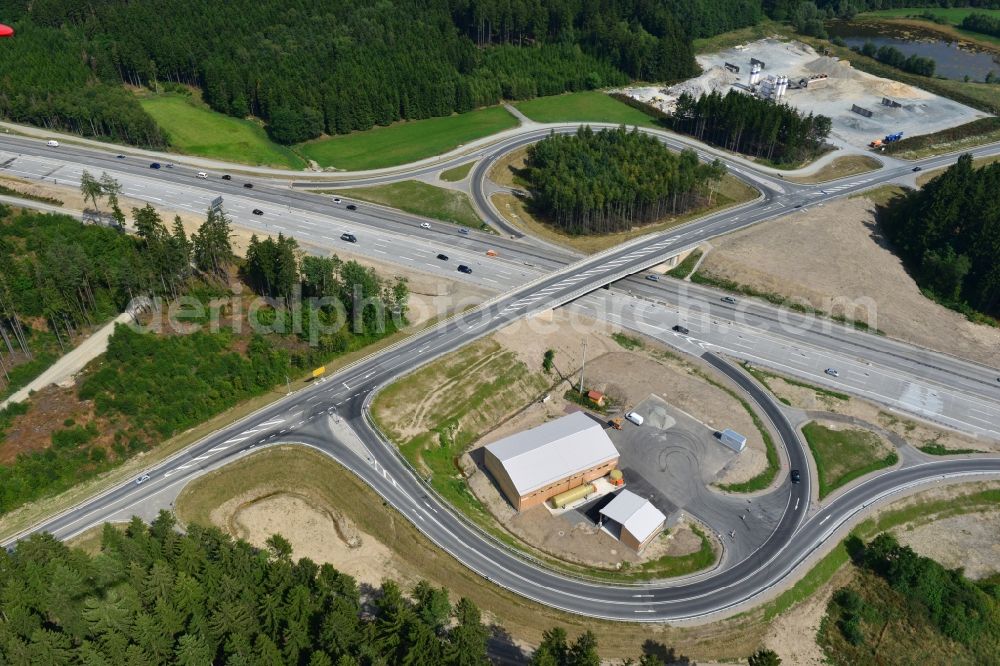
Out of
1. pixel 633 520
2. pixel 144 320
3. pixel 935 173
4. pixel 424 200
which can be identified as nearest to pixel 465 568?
pixel 633 520

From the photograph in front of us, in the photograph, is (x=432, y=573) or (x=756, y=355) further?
(x=756, y=355)

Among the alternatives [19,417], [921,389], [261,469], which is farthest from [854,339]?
[19,417]

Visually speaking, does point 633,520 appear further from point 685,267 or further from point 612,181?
point 612,181

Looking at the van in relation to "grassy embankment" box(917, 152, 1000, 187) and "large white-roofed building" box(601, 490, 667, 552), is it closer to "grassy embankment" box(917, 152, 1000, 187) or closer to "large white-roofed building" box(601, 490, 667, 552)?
"large white-roofed building" box(601, 490, 667, 552)

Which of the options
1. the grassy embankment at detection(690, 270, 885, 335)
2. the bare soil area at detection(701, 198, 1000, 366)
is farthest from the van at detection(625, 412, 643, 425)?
the bare soil area at detection(701, 198, 1000, 366)

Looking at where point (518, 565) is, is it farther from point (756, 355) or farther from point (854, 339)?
point (854, 339)

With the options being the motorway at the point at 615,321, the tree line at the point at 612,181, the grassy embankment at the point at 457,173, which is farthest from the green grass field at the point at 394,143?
the tree line at the point at 612,181
